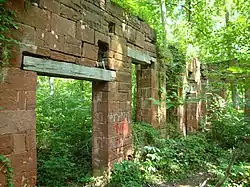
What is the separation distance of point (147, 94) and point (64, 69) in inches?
125

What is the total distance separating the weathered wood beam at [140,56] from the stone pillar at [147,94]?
255mm

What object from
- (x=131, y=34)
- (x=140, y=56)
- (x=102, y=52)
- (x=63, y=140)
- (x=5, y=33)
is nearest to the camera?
(x=5, y=33)

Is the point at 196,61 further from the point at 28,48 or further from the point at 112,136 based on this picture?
the point at 28,48

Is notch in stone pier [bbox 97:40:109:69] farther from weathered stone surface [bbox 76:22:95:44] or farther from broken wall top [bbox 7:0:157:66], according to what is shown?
weathered stone surface [bbox 76:22:95:44]

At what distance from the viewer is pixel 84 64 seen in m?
3.96

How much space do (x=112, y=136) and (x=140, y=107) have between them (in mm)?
2022

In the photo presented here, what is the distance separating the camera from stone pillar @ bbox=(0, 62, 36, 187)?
9.00 ft

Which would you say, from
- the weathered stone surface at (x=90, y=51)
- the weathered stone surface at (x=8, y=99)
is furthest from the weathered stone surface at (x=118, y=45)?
the weathered stone surface at (x=8, y=99)

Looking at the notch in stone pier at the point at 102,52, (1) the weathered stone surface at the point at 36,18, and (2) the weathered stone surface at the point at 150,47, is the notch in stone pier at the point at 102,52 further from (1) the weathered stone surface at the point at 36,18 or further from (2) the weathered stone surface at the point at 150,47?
(2) the weathered stone surface at the point at 150,47

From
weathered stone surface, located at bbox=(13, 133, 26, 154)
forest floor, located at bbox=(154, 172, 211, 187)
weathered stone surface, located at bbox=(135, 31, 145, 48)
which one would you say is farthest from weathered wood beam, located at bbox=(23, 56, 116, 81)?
forest floor, located at bbox=(154, 172, 211, 187)

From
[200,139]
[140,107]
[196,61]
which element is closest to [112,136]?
[140,107]

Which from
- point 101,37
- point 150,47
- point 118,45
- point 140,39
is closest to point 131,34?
point 140,39

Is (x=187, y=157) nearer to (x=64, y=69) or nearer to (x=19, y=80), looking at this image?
(x=64, y=69)

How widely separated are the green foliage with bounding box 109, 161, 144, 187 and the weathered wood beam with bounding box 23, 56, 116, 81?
1.69 meters
